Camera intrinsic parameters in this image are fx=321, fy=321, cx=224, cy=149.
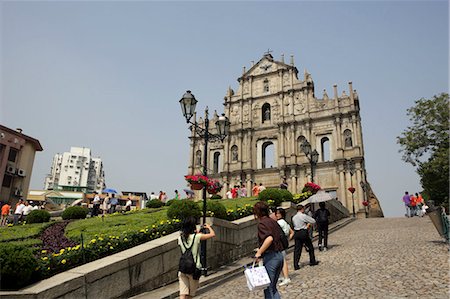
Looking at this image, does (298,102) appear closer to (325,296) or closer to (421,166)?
(421,166)

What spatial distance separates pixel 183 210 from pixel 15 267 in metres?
5.11

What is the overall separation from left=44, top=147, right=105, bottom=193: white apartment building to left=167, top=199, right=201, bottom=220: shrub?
99.7 m

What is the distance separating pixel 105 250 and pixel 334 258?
6.71m

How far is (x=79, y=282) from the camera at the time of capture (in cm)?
567

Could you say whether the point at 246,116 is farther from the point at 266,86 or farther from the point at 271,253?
the point at 271,253

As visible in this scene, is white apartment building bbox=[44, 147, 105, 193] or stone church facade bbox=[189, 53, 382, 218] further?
white apartment building bbox=[44, 147, 105, 193]

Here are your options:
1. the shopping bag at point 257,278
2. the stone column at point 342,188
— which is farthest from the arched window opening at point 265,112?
the shopping bag at point 257,278

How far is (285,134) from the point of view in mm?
36938

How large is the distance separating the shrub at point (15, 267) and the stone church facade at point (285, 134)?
2928cm

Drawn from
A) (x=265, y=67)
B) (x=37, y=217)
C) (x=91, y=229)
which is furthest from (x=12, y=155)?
(x=91, y=229)

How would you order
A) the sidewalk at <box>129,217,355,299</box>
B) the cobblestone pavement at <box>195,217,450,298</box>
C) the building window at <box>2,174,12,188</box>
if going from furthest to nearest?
the building window at <box>2,174,12,188</box> → the sidewalk at <box>129,217,355,299</box> → the cobblestone pavement at <box>195,217,450,298</box>

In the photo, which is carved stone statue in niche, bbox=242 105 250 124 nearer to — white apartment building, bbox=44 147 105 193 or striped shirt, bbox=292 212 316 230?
striped shirt, bbox=292 212 316 230

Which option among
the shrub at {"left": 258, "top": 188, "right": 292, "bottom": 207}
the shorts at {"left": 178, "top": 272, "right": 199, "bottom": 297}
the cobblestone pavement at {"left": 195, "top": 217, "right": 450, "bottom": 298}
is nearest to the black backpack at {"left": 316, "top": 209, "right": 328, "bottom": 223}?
the cobblestone pavement at {"left": 195, "top": 217, "right": 450, "bottom": 298}

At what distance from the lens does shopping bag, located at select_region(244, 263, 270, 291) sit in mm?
4277
